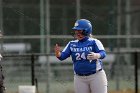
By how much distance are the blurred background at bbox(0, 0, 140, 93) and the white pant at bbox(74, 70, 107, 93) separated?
210 inches

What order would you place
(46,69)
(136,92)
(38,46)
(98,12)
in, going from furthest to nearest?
(98,12)
(38,46)
(46,69)
(136,92)

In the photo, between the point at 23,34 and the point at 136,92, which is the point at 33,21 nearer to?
the point at 23,34

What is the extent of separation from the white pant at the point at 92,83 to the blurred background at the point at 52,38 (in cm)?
532

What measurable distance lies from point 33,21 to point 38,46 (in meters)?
0.86

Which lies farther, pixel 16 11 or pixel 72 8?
pixel 72 8

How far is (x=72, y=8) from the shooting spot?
1691 cm

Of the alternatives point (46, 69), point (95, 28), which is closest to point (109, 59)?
point (95, 28)

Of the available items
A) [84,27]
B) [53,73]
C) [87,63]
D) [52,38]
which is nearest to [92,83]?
[87,63]

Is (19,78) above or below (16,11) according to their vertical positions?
below

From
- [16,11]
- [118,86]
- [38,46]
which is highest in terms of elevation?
[16,11]

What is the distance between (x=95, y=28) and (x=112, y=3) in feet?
4.65

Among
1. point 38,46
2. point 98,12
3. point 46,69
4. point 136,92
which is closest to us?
point 136,92

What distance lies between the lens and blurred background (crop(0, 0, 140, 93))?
15023mm

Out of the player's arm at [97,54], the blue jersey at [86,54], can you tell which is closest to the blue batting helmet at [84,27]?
the blue jersey at [86,54]
